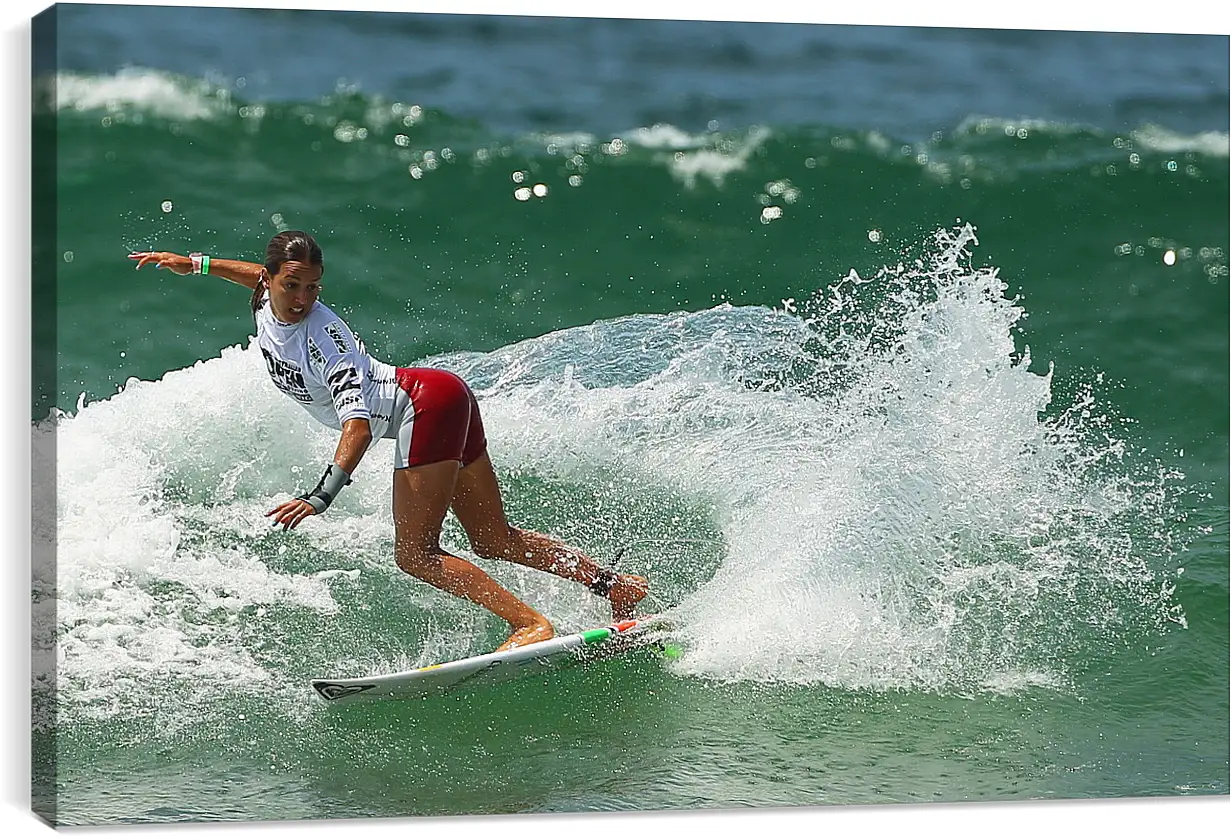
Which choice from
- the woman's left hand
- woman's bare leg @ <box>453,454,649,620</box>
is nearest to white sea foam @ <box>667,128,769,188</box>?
woman's bare leg @ <box>453,454,649,620</box>

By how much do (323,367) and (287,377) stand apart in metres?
0.11

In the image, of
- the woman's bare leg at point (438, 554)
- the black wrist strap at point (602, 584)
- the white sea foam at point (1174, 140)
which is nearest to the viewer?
the woman's bare leg at point (438, 554)

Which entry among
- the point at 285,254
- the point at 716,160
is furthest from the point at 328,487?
the point at 716,160

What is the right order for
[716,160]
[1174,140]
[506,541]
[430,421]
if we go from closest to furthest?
[430,421], [506,541], [716,160], [1174,140]

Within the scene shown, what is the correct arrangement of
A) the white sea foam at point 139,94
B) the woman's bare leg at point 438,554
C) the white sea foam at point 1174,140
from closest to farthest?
the white sea foam at point 139,94 → the woman's bare leg at point 438,554 → the white sea foam at point 1174,140

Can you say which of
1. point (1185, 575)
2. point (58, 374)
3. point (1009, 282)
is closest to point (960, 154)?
point (1009, 282)

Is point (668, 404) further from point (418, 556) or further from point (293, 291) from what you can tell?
point (293, 291)

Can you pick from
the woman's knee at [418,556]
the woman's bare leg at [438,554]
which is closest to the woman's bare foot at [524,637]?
the woman's bare leg at [438,554]

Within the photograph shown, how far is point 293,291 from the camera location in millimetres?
4586

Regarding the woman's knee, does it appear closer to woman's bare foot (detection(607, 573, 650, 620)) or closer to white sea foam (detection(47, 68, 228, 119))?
woman's bare foot (detection(607, 573, 650, 620))

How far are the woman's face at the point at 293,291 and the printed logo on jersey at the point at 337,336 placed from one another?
72 mm

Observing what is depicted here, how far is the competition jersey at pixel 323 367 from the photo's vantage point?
15.0 ft

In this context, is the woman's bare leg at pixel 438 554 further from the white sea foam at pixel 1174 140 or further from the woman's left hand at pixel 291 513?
the white sea foam at pixel 1174 140

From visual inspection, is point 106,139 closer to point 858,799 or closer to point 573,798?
point 573,798
